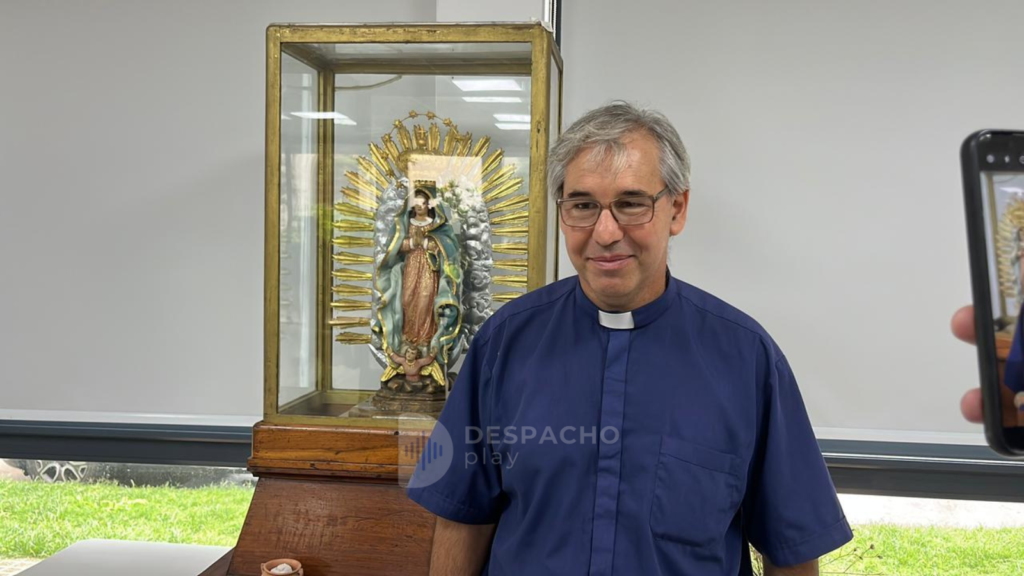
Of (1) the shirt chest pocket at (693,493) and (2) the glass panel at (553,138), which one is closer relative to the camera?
(1) the shirt chest pocket at (693,493)

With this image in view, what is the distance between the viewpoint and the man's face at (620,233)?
1644 millimetres

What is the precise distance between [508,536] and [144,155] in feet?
6.85

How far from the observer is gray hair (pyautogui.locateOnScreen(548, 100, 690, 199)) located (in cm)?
165

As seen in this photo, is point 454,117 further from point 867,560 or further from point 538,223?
point 867,560

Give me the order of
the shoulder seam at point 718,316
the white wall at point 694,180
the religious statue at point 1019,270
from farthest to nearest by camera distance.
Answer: the white wall at point 694,180
the shoulder seam at point 718,316
the religious statue at point 1019,270

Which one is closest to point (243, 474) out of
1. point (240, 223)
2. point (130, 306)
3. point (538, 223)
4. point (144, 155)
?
point (130, 306)

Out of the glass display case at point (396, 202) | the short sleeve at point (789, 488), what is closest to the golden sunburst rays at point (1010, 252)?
the short sleeve at point (789, 488)

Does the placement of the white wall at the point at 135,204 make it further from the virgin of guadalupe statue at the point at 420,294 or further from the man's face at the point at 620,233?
the man's face at the point at 620,233

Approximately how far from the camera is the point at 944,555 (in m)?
3.04

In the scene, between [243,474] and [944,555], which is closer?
[944,555]

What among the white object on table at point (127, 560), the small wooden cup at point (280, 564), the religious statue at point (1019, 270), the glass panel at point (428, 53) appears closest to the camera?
the religious statue at point (1019, 270)

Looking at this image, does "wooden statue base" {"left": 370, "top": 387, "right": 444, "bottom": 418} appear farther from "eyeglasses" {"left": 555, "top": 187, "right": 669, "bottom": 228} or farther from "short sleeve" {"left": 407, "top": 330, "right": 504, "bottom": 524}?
"eyeglasses" {"left": 555, "top": 187, "right": 669, "bottom": 228}

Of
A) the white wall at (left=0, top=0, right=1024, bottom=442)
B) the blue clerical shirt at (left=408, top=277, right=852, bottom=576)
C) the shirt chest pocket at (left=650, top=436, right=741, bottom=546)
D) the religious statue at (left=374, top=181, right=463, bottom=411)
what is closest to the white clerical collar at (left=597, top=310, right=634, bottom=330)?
the blue clerical shirt at (left=408, top=277, right=852, bottom=576)

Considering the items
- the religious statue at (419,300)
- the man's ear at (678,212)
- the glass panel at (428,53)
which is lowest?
the religious statue at (419,300)
